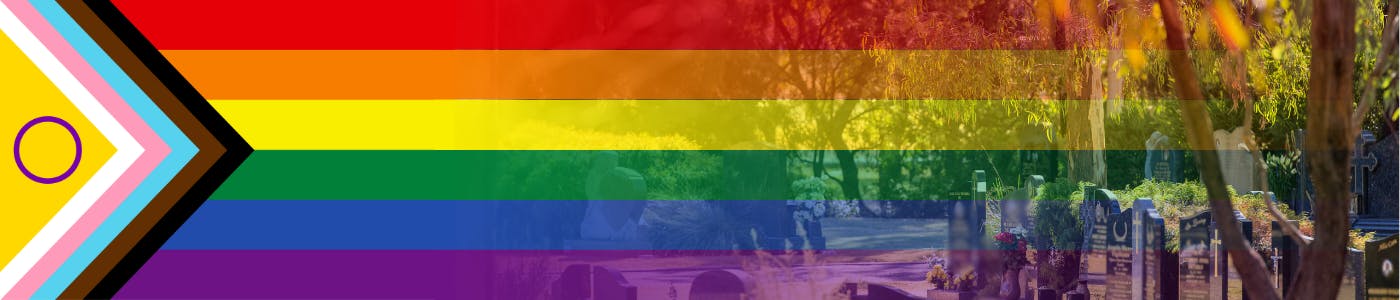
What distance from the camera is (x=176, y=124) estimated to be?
349cm

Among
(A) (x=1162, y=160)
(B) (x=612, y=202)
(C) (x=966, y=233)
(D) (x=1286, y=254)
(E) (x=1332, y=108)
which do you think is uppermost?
(A) (x=1162, y=160)

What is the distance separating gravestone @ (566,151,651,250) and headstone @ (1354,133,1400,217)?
542 cm

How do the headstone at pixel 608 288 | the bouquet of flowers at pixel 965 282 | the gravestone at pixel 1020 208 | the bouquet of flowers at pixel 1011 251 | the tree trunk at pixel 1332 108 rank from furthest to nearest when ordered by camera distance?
the gravestone at pixel 1020 208 < the bouquet of flowers at pixel 965 282 < the bouquet of flowers at pixel 1011 251 < the headstone at pixel 608 288 < the tree trunk at pixel 1332 108

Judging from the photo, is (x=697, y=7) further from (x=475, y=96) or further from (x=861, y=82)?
(x=475, y=96)

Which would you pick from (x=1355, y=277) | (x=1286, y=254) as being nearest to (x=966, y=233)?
(x=1286, y=254)

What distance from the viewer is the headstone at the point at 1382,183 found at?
8961 millimetres

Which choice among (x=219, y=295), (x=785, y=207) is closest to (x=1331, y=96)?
(x=219, y=295)

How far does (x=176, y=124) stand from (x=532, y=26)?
2553 millimetres

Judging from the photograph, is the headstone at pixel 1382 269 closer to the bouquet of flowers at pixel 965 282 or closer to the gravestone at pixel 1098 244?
the gravestone at pixel 1098 244

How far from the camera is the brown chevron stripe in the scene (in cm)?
350

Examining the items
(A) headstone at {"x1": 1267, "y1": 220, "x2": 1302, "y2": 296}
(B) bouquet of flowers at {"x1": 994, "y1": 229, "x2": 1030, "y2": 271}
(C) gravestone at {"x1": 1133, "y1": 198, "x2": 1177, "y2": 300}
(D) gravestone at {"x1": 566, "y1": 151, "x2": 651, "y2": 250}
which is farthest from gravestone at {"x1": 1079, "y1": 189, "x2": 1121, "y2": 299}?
(D) gravestone at {"x1": 566, "y1": 151, "x2": 651, "y2": 250}

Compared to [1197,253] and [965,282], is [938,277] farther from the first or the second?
[1197,253]

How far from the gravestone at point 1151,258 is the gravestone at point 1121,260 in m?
0.09

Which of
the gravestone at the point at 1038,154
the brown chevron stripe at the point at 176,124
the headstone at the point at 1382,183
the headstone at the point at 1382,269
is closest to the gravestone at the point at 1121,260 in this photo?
the headstone at the point at 1382,269
